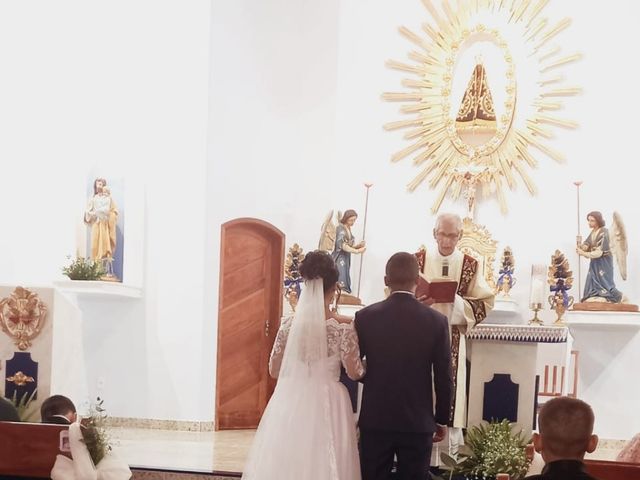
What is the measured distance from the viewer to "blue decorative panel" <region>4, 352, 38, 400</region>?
24.4ft

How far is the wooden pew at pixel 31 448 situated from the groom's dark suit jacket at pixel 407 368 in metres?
1.77

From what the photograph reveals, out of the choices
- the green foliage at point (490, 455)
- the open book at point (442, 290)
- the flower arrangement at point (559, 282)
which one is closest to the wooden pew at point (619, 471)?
the green foliage at point (490, 455)

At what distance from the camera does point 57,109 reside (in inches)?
457

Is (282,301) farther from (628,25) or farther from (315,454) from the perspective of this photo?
(315,454)

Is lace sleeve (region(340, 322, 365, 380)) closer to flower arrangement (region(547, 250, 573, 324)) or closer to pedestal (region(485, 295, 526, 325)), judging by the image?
flower arrangement (region(547, 250, 573, 324))

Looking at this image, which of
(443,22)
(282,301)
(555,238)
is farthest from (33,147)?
(555,238)

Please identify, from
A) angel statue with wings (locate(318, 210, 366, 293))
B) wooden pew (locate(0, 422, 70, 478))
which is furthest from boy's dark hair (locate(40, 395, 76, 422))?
angel statue with wings (locate(318, 210, 366, 293))

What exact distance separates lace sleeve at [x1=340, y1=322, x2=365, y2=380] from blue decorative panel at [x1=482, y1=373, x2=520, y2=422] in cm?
184

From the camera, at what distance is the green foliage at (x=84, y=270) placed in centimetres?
1075

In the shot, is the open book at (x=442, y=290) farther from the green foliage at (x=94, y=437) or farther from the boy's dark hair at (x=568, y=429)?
the boy's dark hair at (x=568, y=429)

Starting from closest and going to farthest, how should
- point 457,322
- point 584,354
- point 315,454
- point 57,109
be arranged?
point 315,454, point 457,322, point 584,354, point 57,109

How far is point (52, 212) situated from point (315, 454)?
7.31 meters

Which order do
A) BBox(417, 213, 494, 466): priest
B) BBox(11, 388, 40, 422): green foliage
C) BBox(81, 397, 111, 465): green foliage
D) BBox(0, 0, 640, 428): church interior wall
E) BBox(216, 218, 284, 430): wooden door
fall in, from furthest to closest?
BBox(216, 218, 284, 430): wooden door
BBox(0, 0, 640, 428): church interior wall
BBox(11, 388, 40, 422): green foliage
BBox(417, 213, 494, 466): priest
BBox(81, 397, 111, 465): green foliage

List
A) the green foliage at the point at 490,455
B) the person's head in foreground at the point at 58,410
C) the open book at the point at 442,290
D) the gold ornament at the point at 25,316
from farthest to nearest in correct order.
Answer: the gold ornament at the point at 25,316 < the open book at the point at 442,290 < the person's head in foreground at the point at 58,410 < the green foliage at the point at 490,455
